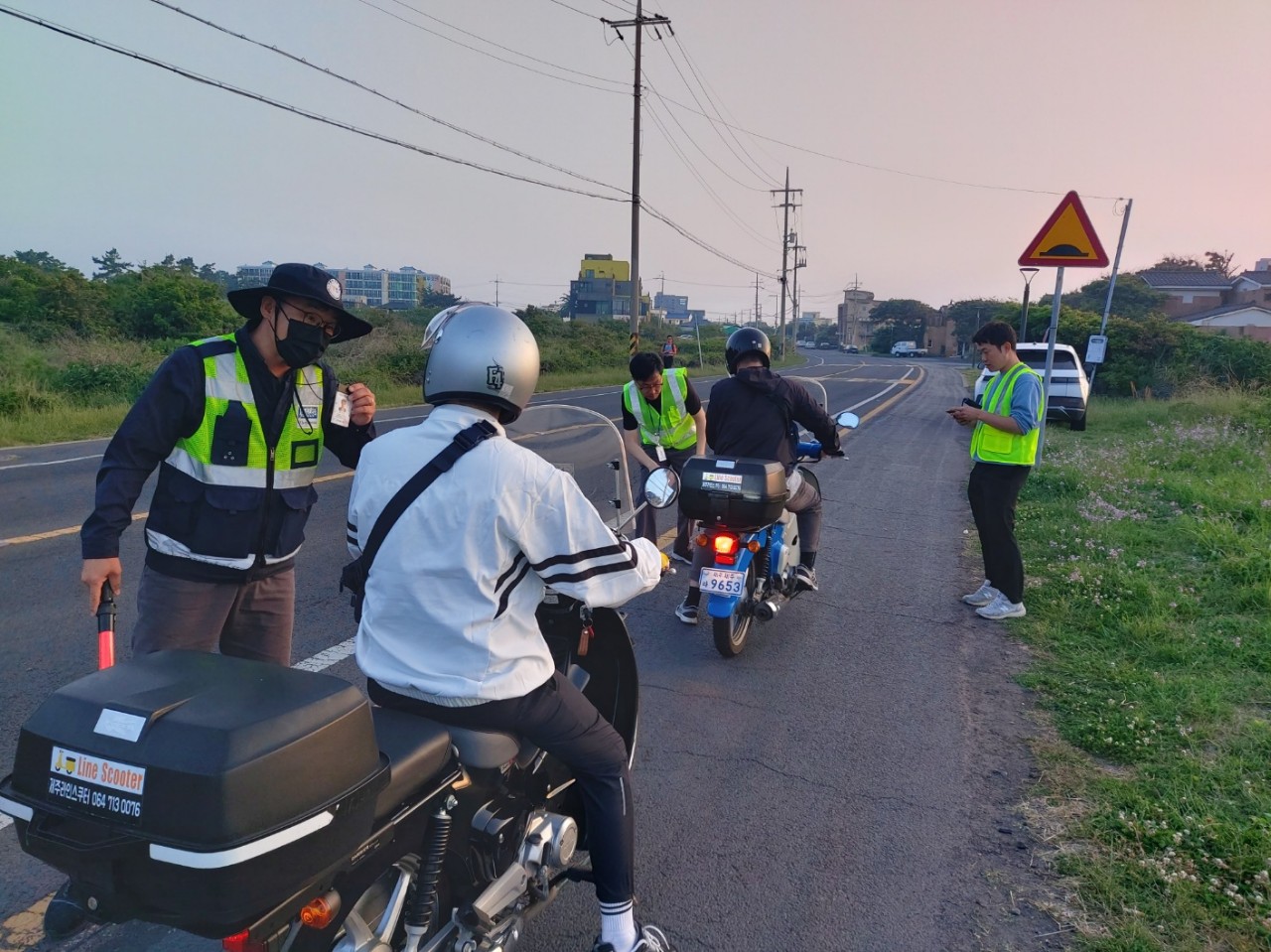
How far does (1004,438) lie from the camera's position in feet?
19.0

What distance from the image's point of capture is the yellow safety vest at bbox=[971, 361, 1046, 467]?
18.8ft

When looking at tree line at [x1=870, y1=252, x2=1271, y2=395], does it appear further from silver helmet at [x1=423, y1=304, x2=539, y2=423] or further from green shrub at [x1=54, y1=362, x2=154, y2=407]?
silver helmet at [x1=423, y1=304, x2=539, y2=423]

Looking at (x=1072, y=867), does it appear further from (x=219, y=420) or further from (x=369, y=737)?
(x=219, y=420)

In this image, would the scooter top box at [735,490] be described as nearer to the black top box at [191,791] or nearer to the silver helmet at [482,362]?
the silver helmet at [482,362]

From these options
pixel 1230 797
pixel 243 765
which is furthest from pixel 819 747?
pixel 243 765

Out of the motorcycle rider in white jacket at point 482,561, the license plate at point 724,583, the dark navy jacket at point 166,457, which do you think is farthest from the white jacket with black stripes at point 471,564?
the license plate at point 724,583

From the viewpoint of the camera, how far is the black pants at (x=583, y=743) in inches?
86.9

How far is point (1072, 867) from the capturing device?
3.11 metres

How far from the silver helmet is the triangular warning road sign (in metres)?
7.63

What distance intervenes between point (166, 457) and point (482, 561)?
1287 mm

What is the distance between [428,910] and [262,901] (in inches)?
21.7

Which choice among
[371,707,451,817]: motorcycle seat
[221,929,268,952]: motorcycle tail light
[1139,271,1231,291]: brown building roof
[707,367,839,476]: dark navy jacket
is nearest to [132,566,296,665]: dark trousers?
[371,707,451,817]: motorcycle seat

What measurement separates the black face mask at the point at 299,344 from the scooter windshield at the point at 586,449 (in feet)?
2.72

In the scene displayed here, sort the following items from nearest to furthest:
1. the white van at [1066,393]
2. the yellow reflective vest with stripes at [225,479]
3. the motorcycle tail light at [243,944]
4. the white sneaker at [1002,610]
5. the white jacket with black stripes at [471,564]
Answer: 1. the motorcycle tail light at [243,944]
2. the white jacket with black stripes at [471,564]
3. the yellow reflective vest with stripes at [225,479]
4. the white sneaker at [1002,610]
5. the white van at [1066,393]
